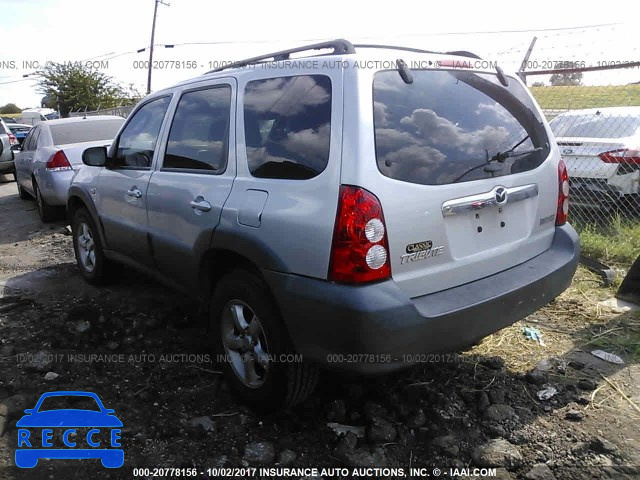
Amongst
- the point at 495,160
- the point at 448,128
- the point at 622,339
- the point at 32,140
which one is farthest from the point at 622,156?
the point at 32,140

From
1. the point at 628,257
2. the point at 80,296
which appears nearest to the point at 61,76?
the point at 80,296

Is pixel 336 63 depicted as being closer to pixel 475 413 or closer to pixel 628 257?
pixel 475 413

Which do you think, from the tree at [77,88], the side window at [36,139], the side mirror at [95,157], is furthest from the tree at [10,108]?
the side mirror at [95,157]

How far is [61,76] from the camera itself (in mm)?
32281

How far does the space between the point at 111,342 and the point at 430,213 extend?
273 cm

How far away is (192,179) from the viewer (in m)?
3.22

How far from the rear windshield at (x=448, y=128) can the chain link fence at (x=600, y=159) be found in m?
3.11

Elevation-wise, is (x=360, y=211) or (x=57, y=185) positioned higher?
(x=360, y=211)

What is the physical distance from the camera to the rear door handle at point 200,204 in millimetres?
2982

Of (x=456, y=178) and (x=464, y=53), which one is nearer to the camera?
(x=456, y=178)

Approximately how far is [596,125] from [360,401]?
580 centimetres

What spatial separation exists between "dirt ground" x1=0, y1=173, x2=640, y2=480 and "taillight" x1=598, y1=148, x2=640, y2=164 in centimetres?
240

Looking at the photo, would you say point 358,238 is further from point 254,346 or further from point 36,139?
point 36,139

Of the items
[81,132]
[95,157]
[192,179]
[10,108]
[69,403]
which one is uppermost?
[192,179]
